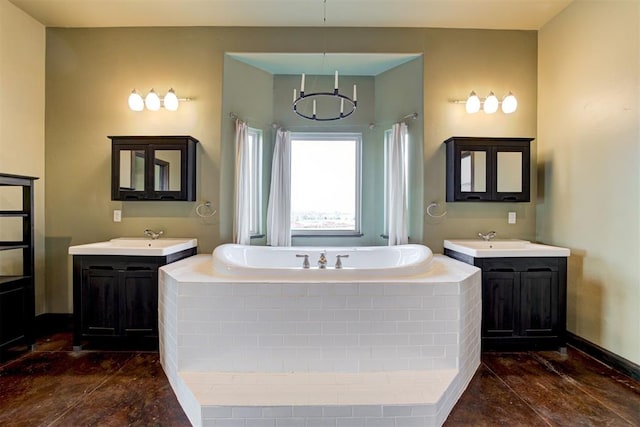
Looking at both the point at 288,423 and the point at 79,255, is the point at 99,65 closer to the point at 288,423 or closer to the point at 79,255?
the point at 79,255

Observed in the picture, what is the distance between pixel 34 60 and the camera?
9.90ft

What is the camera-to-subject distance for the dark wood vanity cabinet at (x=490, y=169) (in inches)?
118

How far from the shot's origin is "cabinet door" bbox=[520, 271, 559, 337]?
101 inches

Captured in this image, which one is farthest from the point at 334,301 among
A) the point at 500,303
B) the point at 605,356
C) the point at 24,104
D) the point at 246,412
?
the point at 24,104

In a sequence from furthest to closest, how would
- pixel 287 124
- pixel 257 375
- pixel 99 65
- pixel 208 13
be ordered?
pixel 287 124
pixel 99 65
pixel 208 13
pixel 257 375

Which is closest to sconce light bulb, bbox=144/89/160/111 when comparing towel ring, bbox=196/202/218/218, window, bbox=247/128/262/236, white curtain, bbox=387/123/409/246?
window, bbox=247/128/262/236

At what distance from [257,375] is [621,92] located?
322cm

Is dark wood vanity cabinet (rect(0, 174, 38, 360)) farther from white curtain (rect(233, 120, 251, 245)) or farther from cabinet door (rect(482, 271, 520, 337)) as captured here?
cabinet door (rect(482, 271, 520, 337))

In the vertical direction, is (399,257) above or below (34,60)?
below

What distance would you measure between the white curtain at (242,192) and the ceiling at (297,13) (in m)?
1.00

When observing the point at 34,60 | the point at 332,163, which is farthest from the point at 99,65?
the point at 332,163

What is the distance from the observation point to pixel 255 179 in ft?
11.3

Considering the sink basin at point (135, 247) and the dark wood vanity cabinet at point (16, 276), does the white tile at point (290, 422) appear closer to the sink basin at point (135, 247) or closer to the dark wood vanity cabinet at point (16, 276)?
the sink basin at point (135, 247)

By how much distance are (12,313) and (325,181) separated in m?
2.97
